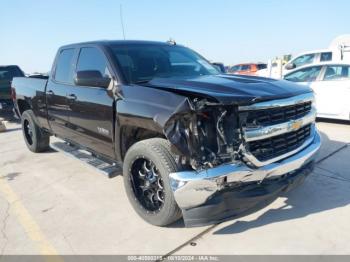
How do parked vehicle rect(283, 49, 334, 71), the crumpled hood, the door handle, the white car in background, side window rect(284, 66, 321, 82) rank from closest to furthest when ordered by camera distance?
1. the crumpled hood
2. the door handle
3. the white car in background
4. side window rect(284, 66, 321, 82)
5. parked vehicle rect(283, 49, 334, 71)

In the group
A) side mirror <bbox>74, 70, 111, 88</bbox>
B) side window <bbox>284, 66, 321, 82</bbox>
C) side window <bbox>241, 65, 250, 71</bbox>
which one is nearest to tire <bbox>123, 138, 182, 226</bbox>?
side mirror <bbox>74, 70, 111, 88</bbox>

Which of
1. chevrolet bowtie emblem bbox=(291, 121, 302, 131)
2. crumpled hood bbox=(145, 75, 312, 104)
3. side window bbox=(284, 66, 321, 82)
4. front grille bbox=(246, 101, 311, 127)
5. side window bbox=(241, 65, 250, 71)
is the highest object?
crumpled hood bbox=(145, 75, 312, 104)

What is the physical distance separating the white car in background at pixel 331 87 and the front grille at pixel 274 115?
5.32 metres

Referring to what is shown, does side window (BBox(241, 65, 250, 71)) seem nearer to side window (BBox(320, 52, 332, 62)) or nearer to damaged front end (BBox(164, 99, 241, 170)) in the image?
side window (BBox(320, 52, 332, 62))

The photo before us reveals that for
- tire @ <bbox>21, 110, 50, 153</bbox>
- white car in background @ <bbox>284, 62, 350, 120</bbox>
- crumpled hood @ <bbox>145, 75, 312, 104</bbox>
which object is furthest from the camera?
white car in background @ <bbox>284, 62, 350, 120</bbox>

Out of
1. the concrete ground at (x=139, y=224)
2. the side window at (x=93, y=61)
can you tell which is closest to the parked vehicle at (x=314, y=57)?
the concrete ground at (x=139, y=224)

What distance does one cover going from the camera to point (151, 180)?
3475mm

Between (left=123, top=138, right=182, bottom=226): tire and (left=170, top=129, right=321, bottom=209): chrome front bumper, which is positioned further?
(left=123, top=138, right=182, bottom=226): tire

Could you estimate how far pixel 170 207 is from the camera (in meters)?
3.21

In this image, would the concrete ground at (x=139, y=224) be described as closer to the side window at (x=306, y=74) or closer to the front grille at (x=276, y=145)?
the front grille at (x=276, y=145)

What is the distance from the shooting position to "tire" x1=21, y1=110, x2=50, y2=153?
6562mm

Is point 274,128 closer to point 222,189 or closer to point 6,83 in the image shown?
point 222,189

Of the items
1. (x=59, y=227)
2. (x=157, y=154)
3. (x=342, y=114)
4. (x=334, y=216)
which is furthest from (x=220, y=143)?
(x=342, y=114)

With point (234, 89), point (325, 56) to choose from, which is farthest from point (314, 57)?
point (234, 89)
